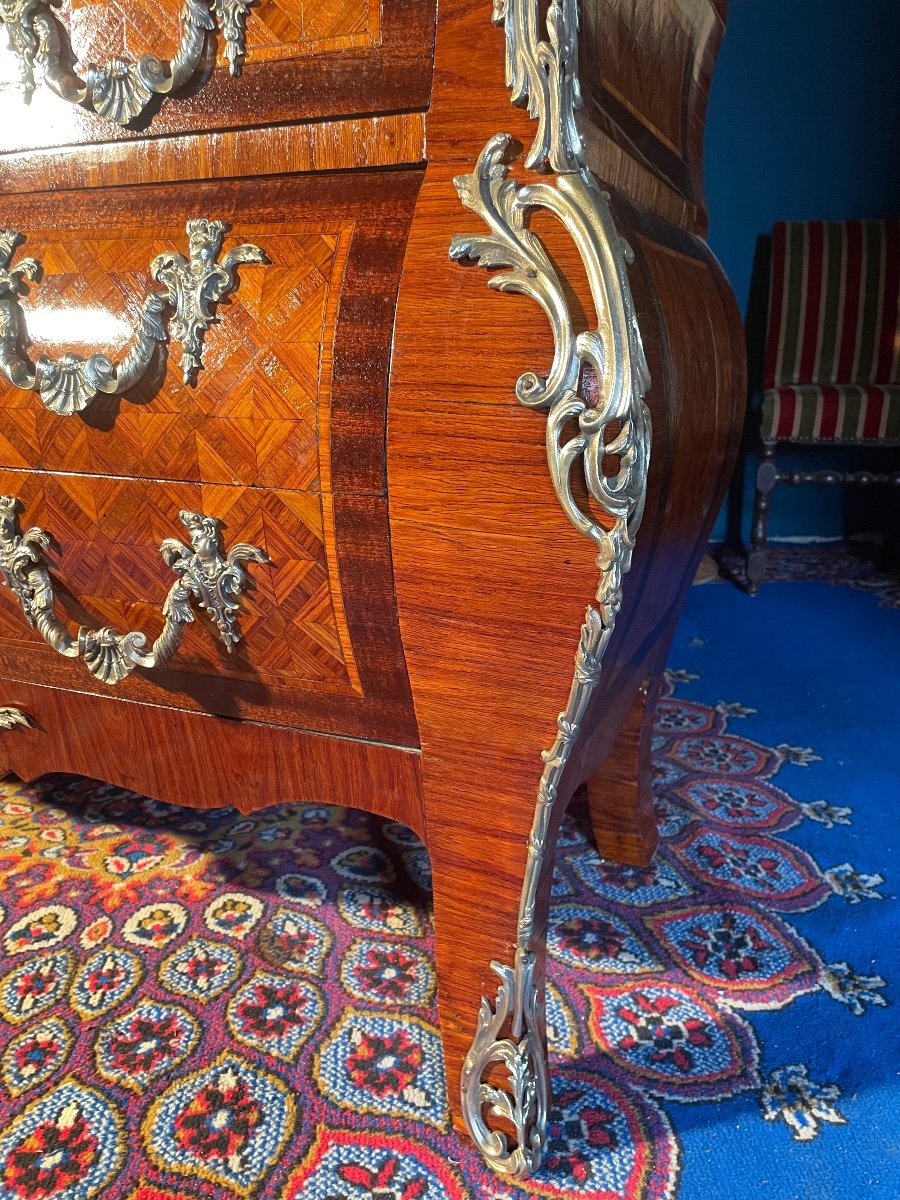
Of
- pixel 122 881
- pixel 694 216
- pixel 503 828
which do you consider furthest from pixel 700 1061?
pixel 694 216

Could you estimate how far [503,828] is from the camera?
1.67 feet

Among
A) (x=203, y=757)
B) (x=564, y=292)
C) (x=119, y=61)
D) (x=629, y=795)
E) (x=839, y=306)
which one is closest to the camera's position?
(x=564, y=292)

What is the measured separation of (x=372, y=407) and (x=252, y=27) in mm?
226

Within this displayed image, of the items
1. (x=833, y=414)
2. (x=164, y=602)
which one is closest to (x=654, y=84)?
(x=164, y=602)

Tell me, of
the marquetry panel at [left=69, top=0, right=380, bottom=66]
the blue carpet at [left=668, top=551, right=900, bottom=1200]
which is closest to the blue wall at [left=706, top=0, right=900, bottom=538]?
the blue carpet at [left=668, top=551, right=900, bottom=1200]

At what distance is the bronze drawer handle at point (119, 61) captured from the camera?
1.57 ft

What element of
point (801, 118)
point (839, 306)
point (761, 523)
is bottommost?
point (761, 523)

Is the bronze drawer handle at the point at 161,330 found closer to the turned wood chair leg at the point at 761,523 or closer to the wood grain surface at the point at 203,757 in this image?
the wood grain surface at the point at 203,757

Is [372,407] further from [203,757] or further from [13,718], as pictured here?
[13,718]

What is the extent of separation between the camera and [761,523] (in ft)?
6.55

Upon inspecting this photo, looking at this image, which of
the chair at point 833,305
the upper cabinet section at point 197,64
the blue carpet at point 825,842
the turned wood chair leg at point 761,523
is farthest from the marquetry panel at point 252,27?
the chair at point 833,305

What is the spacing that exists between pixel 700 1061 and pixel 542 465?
19.5 inches

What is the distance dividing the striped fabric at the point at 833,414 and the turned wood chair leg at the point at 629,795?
1.30 m

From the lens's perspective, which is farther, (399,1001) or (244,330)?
(399,1001)
